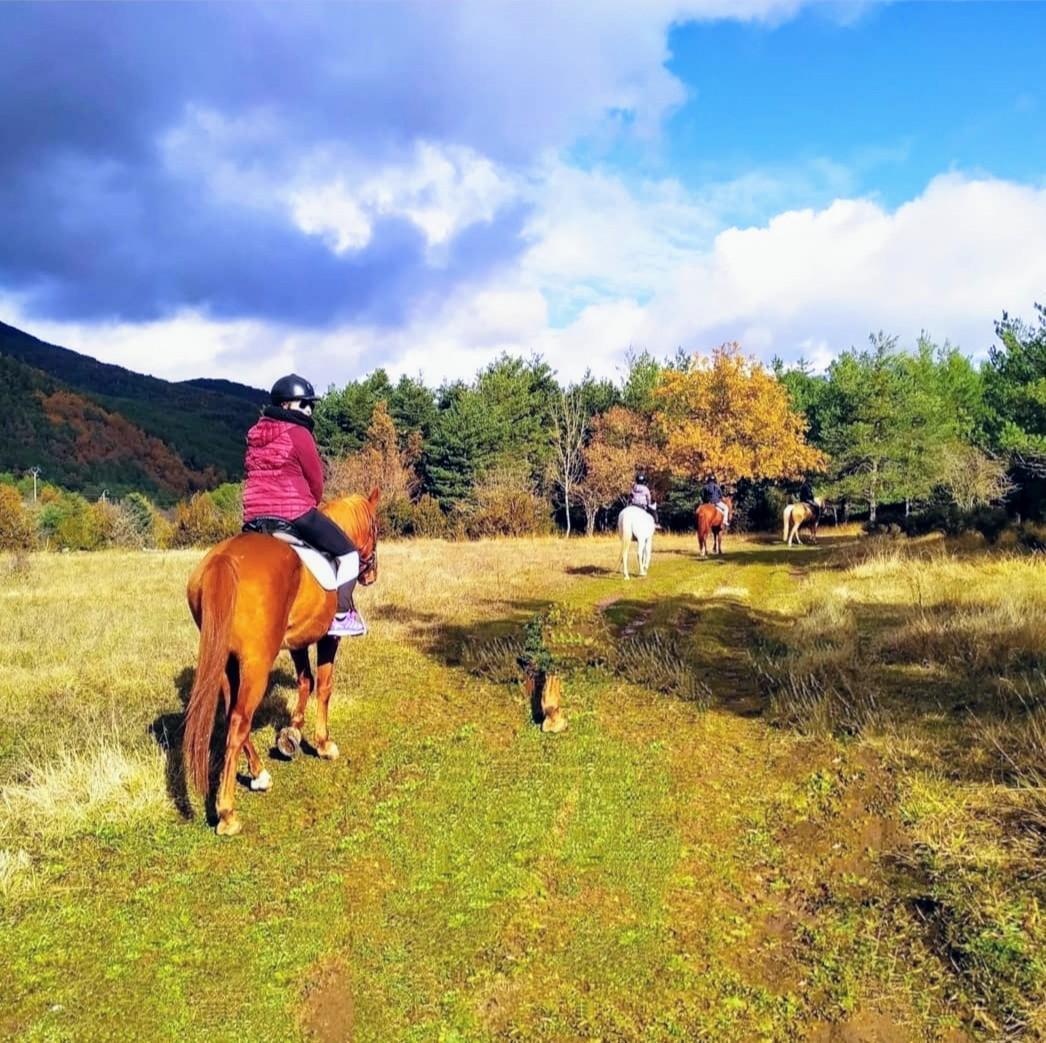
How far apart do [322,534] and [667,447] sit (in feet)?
126

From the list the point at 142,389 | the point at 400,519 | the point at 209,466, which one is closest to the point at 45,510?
the point at 400,519

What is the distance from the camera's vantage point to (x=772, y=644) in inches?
402

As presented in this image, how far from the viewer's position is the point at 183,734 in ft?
21.0

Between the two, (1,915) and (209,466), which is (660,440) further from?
(209,466)

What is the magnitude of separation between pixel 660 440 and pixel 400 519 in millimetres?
18926

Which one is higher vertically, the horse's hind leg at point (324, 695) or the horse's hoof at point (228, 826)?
the horse's hind leg at point (324, 695)

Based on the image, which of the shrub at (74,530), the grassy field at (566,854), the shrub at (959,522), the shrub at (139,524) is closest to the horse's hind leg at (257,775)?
the grassy field at (566,854)

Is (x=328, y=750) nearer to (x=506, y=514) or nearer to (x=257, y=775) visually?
(x=257, y=775)

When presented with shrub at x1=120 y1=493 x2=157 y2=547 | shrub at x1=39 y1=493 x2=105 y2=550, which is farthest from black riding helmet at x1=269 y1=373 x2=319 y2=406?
shrub at x1=120 y1=493 x2=157 y2=547

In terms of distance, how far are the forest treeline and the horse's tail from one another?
21.0m

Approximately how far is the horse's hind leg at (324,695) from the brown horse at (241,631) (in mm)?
89

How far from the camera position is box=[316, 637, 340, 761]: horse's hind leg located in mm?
6656

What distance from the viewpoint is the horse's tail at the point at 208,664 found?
199 inches

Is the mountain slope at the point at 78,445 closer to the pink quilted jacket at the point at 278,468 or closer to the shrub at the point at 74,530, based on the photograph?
A: the shrub at the point at 74,530
